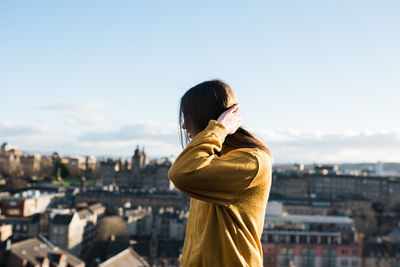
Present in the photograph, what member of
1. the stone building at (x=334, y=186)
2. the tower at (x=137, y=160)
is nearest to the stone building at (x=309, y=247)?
the stone building at (x=334, y=186)

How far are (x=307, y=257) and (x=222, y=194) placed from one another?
31.1 metres

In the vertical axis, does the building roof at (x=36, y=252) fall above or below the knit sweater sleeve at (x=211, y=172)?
below

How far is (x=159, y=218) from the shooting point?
139 feet

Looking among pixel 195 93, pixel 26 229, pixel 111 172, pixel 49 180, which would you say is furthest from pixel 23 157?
pixel 195 93

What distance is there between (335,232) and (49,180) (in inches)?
2630

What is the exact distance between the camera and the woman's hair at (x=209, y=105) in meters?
2.12

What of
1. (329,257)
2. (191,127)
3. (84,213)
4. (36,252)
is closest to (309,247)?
(329,257)

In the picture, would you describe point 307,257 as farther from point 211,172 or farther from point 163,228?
point 211,172

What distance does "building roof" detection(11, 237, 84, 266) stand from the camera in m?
23.6

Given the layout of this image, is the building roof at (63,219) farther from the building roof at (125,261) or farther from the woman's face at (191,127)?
the woman's face at (191,127)

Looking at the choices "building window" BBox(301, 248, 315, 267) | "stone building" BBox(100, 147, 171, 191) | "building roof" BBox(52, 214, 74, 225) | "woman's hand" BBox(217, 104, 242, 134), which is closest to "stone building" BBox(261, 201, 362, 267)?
"building window" BBox(301, 248, 315, 267)

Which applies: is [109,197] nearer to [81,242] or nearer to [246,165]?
[81,242]

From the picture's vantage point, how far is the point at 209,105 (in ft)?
6.95

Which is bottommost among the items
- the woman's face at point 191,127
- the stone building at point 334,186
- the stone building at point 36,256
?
the stone building at point 36,256
